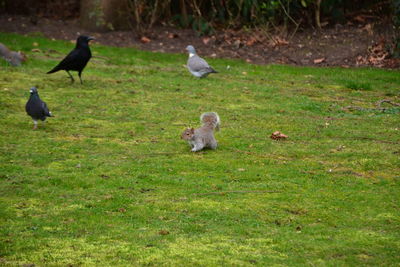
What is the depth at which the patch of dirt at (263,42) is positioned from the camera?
16594 millimetres

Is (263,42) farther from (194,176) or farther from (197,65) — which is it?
(194,176)

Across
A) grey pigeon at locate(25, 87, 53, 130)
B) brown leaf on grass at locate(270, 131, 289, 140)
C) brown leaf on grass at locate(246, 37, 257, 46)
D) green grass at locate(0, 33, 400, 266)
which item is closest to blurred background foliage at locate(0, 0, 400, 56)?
brown leaf on grass at locate(246, 37, 257, 46)

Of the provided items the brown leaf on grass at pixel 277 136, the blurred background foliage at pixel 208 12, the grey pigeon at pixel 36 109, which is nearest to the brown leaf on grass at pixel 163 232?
the brown leaf on grass at pixel 277 136

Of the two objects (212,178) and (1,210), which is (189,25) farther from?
(1,210)

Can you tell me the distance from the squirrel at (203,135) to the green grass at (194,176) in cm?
13

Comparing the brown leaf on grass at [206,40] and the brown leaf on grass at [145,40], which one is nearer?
the brown leaf on grass at [145,40]

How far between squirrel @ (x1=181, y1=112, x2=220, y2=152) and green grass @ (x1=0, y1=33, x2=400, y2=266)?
0.44ft

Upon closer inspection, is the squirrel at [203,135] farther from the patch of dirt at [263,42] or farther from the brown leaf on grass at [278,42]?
the brown leaf on grass at [278,42]

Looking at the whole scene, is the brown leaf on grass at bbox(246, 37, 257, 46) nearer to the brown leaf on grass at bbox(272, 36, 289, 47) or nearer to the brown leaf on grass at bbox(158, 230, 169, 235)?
the brown leaf on grass at bbox(272, 36, 289, 47)

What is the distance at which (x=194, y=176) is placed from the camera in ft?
24.8

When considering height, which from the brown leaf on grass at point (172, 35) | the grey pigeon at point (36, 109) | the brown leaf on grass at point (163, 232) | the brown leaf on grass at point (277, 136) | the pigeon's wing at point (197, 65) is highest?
the brown leaf on grass at point (163, 232)

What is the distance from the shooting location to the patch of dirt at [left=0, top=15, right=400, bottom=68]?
16.6m

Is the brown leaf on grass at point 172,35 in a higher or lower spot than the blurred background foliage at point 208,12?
lower

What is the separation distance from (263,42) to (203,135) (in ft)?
32.9
